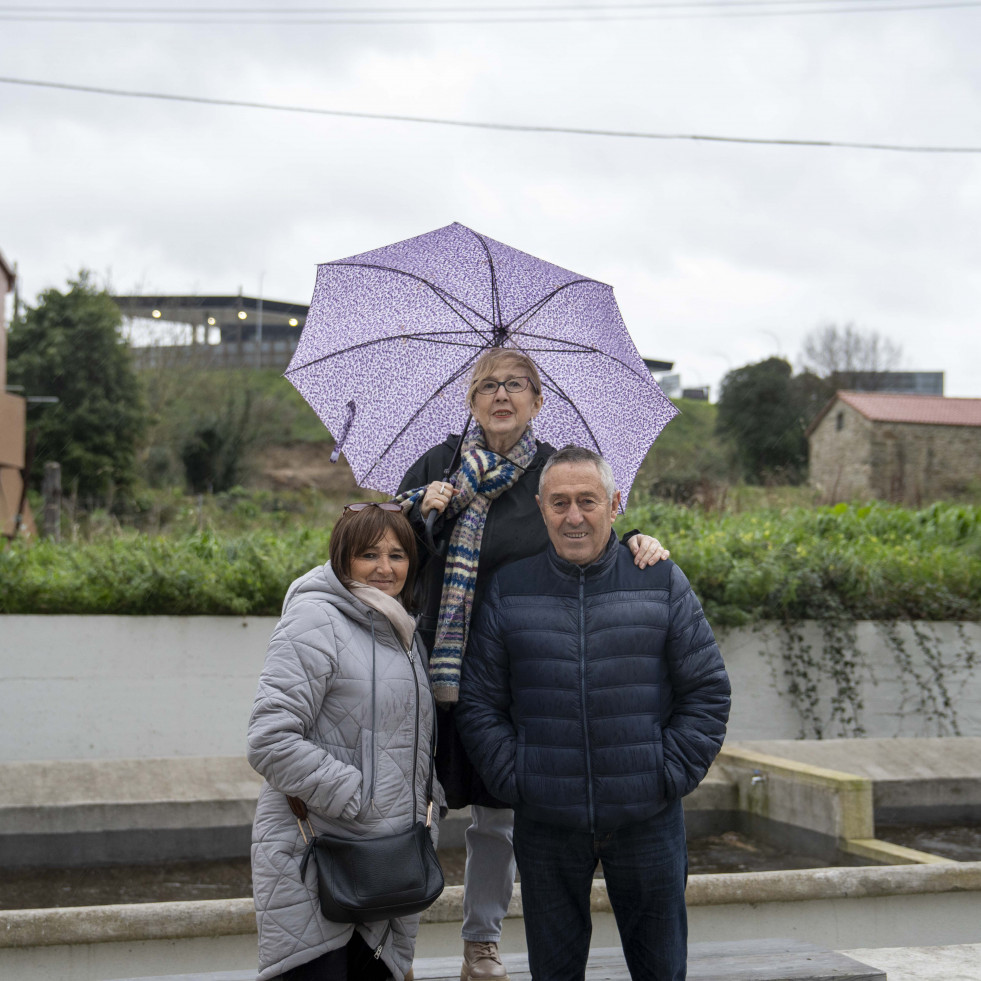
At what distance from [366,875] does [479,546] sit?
0.92 m

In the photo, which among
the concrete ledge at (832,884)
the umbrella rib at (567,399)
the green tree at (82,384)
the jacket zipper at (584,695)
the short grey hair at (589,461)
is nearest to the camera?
the jacket zipper at (584,695)

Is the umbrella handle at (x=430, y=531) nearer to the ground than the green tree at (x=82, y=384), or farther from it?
nearer to the ground

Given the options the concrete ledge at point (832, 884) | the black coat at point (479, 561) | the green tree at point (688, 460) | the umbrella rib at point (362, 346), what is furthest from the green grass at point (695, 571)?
the black coat at point (479, 561)

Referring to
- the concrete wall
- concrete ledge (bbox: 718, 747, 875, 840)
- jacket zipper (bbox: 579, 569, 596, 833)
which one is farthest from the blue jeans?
concrete ledge (bbox: 718, 747, 875, 840)

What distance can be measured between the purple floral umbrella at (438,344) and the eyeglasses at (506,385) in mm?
383

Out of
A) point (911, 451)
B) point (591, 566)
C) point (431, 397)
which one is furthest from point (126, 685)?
point (911, 451)

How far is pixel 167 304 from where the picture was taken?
33.4 meters

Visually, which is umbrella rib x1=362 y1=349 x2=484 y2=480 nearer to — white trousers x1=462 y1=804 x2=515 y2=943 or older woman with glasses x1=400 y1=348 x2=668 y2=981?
older woman with glasses x1=400 y1=348 x2=668 y2=981

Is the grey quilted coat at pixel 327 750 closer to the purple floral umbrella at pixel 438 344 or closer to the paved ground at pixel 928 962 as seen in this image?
the purple floral umbrella at pixel 438 344

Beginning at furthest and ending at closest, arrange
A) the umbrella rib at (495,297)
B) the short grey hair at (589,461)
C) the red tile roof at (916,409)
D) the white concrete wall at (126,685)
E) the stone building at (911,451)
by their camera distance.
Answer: the red tile roof at (916,409), the stone building at (911,451), the white concrete wall at (126,685), the umbrella rib at (495,297), the short grey hair at (589,461)

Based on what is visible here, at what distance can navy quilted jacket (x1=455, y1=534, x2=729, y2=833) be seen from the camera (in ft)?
8.05

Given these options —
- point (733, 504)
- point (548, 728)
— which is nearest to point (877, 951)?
point (548, 728)

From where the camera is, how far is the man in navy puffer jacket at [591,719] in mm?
2463

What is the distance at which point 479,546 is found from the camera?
2830 mm
